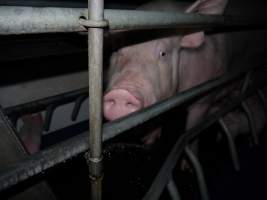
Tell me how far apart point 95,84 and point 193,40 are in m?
1.48

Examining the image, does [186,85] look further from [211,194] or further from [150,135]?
[211,194]

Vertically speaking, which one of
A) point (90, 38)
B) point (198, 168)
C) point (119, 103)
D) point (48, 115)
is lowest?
point (48, 115)

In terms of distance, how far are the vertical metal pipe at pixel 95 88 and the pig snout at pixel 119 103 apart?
654mm

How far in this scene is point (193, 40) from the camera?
1.92m

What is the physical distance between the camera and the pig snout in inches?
53.2

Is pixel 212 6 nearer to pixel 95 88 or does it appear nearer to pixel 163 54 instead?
pixel 163 54

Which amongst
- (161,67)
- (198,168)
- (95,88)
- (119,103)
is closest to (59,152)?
(95,88)

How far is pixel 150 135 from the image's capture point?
193 cm

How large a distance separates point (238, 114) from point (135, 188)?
2.10m

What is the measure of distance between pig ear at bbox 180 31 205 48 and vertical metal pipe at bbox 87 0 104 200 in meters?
1.41

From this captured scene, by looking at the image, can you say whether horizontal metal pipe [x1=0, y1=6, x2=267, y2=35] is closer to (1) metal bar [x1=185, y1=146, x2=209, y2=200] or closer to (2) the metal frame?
(2) the metal frame

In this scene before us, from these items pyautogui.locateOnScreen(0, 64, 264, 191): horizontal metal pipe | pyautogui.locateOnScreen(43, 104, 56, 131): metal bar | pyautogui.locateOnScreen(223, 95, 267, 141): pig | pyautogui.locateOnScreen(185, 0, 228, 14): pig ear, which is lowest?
pyautogui.locateOnScreen(223, 95, 267, 141): pig

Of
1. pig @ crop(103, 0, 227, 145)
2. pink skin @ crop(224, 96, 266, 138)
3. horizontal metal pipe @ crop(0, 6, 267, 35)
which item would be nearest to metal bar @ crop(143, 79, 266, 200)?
pig @ crop(103, 0, 227, 145)

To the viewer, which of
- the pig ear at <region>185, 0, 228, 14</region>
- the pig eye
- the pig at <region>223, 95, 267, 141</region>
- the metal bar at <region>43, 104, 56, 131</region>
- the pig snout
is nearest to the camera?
the pig snout
